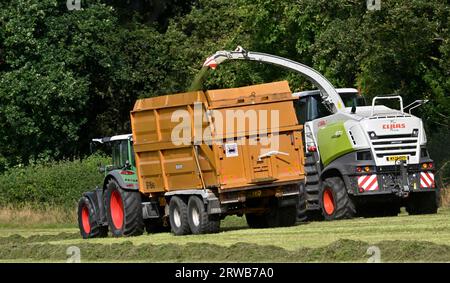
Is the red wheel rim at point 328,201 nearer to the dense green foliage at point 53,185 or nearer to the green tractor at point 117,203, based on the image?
the green tractor at point 117,203

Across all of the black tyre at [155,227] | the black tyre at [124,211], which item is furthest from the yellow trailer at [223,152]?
the black tyre at [155,227]

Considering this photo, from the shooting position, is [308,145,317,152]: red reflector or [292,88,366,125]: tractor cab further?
[292,88,366,125]: tractor cab

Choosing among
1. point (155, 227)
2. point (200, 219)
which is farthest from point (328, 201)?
point (200, 219)

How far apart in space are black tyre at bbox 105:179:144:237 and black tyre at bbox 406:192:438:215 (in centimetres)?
674

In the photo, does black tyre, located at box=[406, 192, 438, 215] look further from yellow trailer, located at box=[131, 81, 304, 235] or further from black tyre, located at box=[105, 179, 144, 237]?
black tyre, located at box=[105, 179, 144, 237]

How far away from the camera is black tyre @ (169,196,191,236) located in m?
27.4

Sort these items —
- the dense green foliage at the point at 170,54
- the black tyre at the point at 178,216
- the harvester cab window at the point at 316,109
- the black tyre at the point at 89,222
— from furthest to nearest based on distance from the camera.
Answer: the dense green foliage at the point at 170,54 → the harvester cab window at the point at 316,109 → the black tyre at the point at 89,222 → the black tyre at the point at 178,216

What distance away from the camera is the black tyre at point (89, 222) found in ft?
100

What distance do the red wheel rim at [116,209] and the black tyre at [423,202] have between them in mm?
7082

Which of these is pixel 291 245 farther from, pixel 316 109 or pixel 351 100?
pixel 351 100

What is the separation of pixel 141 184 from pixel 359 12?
1387 cm

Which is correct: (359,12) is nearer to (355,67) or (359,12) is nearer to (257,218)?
(355,67)

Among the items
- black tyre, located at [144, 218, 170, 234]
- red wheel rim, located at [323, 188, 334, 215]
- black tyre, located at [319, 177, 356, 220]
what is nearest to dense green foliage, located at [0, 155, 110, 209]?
black tyre, located at [144, 218, 170, 234]
